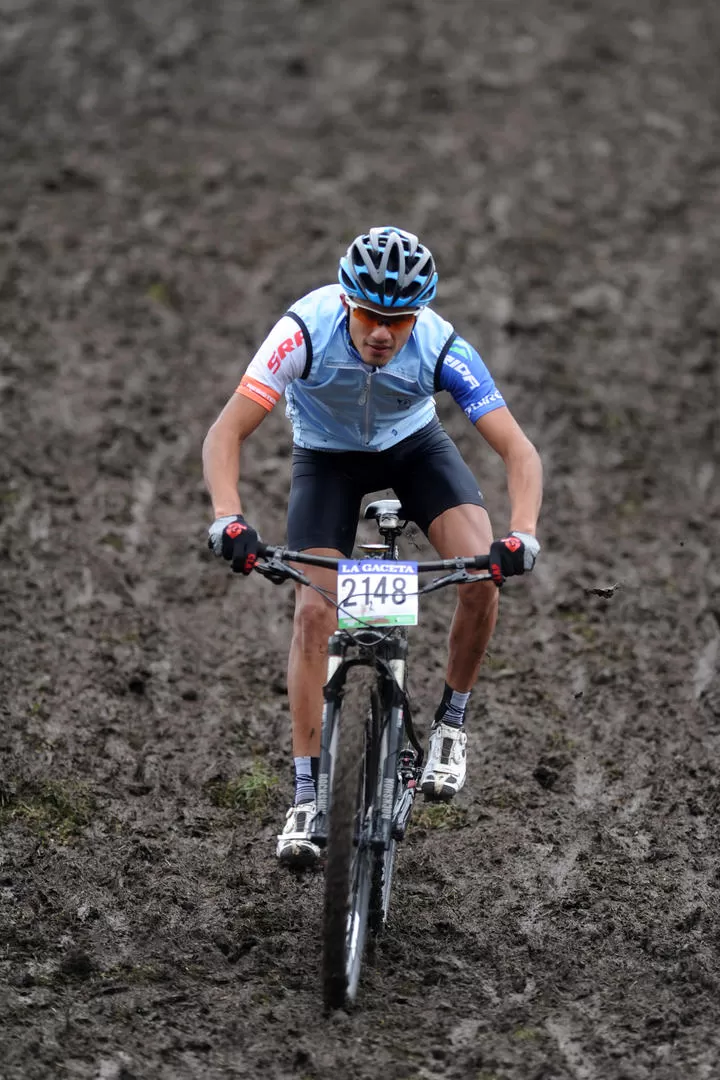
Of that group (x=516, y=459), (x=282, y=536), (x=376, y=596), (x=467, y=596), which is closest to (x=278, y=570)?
(x=376, y=596)

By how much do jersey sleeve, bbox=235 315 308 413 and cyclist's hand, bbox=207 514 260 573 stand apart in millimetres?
704

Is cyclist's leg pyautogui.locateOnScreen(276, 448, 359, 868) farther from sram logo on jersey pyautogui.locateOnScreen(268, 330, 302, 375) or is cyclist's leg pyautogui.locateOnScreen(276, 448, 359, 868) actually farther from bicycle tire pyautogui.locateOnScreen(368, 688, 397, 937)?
sram logo on jersey pyautogui.locateOnScreen(268, 330, 302, 375)

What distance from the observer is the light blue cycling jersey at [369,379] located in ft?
17.4

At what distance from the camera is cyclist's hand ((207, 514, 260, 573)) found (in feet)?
15.2

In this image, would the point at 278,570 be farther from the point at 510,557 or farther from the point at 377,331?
the point at 377,331

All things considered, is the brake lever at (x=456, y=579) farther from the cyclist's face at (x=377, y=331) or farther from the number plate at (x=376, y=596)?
the cyclist's face at (x=377, y=331)

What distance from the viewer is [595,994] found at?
4.95 m

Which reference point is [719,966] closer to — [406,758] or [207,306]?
[406,758]

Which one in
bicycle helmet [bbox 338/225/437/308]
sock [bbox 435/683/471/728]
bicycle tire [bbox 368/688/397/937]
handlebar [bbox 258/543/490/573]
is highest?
bicycle helmet [bbox 338/225/437/308]

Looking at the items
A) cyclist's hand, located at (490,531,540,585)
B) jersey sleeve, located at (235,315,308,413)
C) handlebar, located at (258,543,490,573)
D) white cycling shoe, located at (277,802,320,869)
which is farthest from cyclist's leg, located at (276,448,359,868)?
cyclist's hand, located at (490,531,540,585)

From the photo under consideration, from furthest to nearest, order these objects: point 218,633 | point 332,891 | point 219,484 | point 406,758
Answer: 1. point 218,633
2. point 406,758
3. point 219,484
4. point 332,891

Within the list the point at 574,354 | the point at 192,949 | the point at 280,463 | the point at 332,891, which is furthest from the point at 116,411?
the point at 332,891

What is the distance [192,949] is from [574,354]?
307 inches

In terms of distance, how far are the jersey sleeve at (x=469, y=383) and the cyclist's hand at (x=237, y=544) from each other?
1198mm
